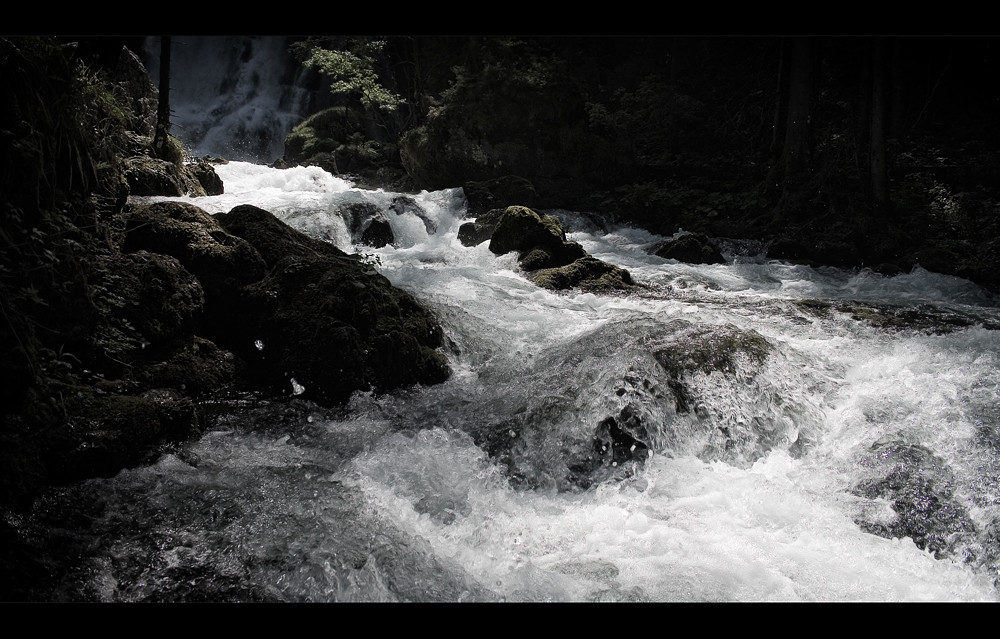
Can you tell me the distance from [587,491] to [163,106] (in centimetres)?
793

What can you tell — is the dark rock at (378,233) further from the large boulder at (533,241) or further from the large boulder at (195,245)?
the large boulder at (195,245)

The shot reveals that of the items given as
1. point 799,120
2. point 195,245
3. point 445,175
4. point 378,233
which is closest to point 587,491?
point 195,245

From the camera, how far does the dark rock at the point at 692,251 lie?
10.5 meters

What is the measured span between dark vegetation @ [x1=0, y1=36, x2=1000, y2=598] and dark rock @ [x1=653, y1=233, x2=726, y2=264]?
1.22 metres

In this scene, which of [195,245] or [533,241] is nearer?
[195,245]

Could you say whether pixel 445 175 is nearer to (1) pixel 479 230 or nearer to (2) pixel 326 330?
(1) pixel 479 230

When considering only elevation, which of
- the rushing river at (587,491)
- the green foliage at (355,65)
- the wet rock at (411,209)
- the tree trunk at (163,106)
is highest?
the green foliage at (355,65)

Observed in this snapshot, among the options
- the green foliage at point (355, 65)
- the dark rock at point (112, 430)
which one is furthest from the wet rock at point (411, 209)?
the dark rock at point (112, 430)

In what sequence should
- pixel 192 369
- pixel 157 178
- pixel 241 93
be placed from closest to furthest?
1. pixel 192 369
2. pixel 157 178
3. pixel 241 93

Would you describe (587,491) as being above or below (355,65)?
below

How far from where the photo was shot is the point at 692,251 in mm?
10633

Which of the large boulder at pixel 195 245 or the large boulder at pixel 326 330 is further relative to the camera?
the large boulder at pixel 195 245

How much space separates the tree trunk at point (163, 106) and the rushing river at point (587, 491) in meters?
5.45

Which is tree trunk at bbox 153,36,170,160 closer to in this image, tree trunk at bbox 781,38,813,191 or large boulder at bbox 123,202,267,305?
large boulder at bbox 123,202,267,305
